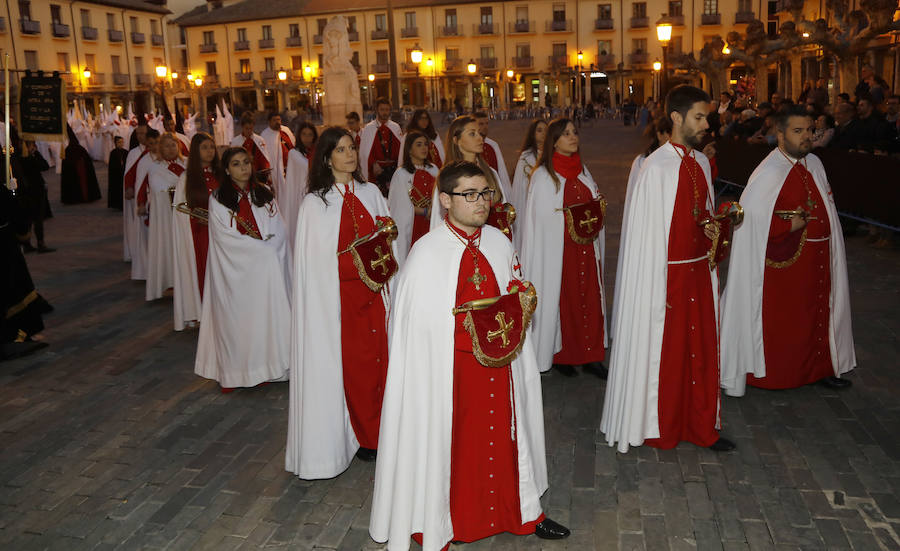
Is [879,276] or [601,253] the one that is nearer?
[601,253]

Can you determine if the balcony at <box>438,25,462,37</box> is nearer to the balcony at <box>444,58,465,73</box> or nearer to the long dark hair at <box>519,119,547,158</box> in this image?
the balcony at <box>444,58,465,73</box>

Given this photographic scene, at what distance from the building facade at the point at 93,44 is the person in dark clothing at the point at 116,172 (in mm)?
36871

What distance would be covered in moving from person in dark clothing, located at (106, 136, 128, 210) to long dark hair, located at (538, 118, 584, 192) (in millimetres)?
13775

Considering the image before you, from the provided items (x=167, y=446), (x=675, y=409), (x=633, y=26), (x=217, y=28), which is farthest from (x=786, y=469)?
(x=217, y=28)

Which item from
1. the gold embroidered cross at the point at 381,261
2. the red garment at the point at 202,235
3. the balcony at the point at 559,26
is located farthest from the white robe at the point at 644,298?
the balcony at the point at 559,26

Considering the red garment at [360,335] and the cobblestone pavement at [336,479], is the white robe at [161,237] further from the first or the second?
the red garment at [360,335]

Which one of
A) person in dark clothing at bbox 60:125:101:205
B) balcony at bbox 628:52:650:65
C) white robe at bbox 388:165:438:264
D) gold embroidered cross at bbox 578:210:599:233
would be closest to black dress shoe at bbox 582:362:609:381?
gold embroidered cross at bbox 578:210:599:233

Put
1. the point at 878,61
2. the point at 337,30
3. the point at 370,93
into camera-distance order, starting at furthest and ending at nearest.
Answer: the point at 370,93 → the point at 878,61 → the point at 337,30

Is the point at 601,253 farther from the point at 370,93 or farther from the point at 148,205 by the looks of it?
the point at 370,93

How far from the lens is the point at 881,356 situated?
21.2ft

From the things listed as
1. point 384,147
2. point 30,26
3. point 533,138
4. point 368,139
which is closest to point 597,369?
point 533,138

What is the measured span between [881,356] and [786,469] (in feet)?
8.22

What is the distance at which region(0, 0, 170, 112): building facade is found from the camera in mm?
51719

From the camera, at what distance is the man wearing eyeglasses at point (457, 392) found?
3.57 meters
